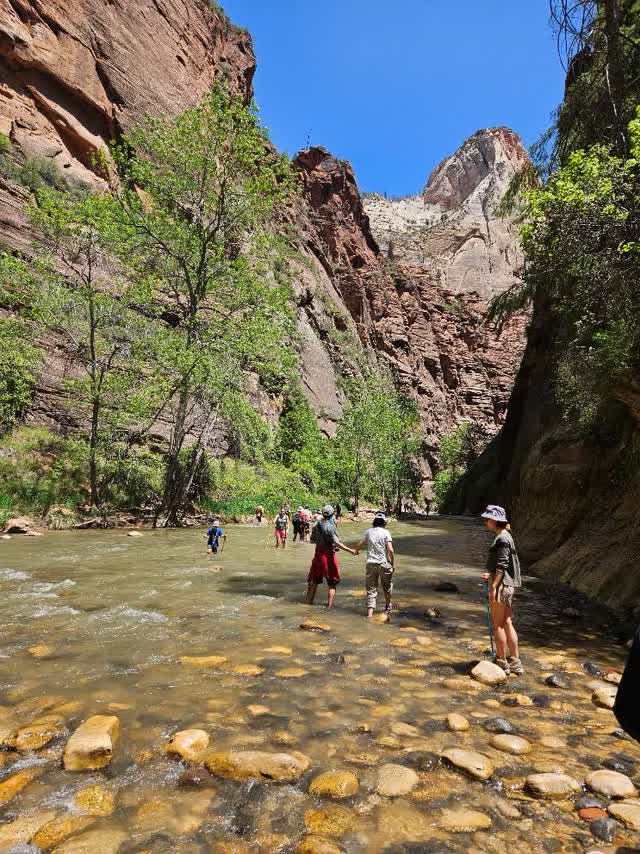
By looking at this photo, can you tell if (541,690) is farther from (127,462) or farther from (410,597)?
(127,462)

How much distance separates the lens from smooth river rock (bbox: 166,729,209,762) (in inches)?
144

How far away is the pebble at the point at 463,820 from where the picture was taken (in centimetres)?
296

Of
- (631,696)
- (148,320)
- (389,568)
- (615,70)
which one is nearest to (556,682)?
(389,568)

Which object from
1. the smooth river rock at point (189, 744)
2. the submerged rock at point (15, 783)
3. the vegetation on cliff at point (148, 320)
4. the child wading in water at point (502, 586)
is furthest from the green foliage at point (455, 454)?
the submerged rock at point (15, 783)

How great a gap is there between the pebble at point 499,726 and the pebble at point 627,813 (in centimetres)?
113

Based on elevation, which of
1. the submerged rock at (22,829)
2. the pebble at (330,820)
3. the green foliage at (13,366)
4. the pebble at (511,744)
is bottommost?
the submerged rock at (22,829)

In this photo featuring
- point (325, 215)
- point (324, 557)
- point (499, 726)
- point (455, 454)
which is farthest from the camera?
point (325, 215)

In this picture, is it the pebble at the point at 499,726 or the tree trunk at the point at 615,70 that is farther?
the tree trunk at the point at 615,70

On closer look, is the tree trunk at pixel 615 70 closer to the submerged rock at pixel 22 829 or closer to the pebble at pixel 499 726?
the pebble at pixel 499 726

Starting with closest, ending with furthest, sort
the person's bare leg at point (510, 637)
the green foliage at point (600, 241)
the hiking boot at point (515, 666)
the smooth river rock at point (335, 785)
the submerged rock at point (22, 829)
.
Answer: the submerged rock at point (22, 829) → the smooth river rock at point (335, 785) → the hiking boot at point (515, 666) → the person's bare leg at point (510, 637) → the green foliage at point (600, 241)

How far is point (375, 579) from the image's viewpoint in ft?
28.7

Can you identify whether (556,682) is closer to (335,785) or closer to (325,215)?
(335,785)

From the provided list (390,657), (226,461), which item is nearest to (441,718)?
(390,657)

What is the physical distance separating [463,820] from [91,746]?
2.60m
